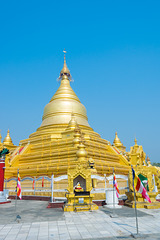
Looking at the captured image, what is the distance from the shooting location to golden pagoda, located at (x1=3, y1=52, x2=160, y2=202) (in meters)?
22.4

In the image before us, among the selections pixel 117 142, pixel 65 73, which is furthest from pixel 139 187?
pixel 65 73

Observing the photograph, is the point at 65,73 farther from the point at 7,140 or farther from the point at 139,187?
the point at 139,187

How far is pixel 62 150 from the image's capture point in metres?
24.4

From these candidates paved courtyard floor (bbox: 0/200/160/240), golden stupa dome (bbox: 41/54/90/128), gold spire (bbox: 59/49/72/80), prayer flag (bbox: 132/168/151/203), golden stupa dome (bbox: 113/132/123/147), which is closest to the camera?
paved courtyard floor (bbox: 0/200/160/240)

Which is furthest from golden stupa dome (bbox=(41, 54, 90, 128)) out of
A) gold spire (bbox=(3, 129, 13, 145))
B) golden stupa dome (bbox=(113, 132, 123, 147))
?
golden stupa dome (bbox=(113, 132, 123, 147))

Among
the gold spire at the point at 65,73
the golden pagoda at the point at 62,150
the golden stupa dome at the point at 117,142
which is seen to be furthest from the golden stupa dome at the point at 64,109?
the golden stupa dome at the point at 117,142

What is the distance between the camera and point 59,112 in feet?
110

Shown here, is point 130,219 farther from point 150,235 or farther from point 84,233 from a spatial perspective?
point 84,233

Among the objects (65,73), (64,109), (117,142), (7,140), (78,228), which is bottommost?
(78,228)

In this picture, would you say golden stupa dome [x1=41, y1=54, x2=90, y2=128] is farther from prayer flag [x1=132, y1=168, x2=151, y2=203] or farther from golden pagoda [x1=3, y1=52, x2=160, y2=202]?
prayer flag [x1=132, y1=168, x2=151, y2=203]

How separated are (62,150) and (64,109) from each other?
37.2 feet

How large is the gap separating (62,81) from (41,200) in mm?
28669

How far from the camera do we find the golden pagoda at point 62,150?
22394 millimetres

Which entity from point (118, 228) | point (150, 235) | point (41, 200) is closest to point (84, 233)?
point (118, 228)
